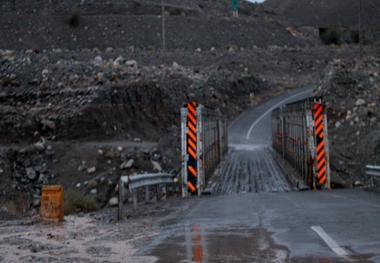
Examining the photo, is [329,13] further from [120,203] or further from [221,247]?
[221,247]

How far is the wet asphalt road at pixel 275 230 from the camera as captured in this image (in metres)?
9.68

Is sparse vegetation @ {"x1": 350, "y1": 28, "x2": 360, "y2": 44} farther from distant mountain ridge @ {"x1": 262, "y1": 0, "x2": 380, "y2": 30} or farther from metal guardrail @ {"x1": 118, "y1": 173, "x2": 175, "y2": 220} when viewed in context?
metal guardrail @ {"x1": 118, "y1": 173, "x2": 175, "y2": 220}

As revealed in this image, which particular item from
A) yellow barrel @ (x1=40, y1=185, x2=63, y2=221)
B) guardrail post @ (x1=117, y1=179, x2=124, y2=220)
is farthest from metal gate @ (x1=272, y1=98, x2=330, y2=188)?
yellow barrel @ (x1=40, y1=185, x2=63, y2=221)

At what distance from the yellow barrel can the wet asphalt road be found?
250 centimetres

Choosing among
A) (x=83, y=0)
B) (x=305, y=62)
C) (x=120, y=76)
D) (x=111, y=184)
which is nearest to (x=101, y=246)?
(x=111, y=184)

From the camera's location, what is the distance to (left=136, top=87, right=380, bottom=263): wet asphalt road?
9.68 m

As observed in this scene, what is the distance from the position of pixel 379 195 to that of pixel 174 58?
64178 millimetres

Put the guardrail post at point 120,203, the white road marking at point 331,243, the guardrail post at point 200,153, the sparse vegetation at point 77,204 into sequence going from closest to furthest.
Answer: the white road marking at point 331,243 → the guardrail post at point 120,203 → the sparse vegetation at point 77,204 → the guardrail post at point 200,153

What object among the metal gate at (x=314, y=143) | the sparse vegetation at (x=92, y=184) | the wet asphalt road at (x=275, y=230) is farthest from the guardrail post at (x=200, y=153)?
the sparse vegetation at (x=92, y=184)

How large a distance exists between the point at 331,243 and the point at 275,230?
189cm

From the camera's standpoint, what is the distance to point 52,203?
1518cm

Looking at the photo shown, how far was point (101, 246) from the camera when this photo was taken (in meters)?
11.1

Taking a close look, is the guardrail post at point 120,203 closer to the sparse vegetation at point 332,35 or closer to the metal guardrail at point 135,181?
the metal guardrail at point 135,181

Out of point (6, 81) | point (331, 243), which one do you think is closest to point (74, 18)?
point (6, 81)
